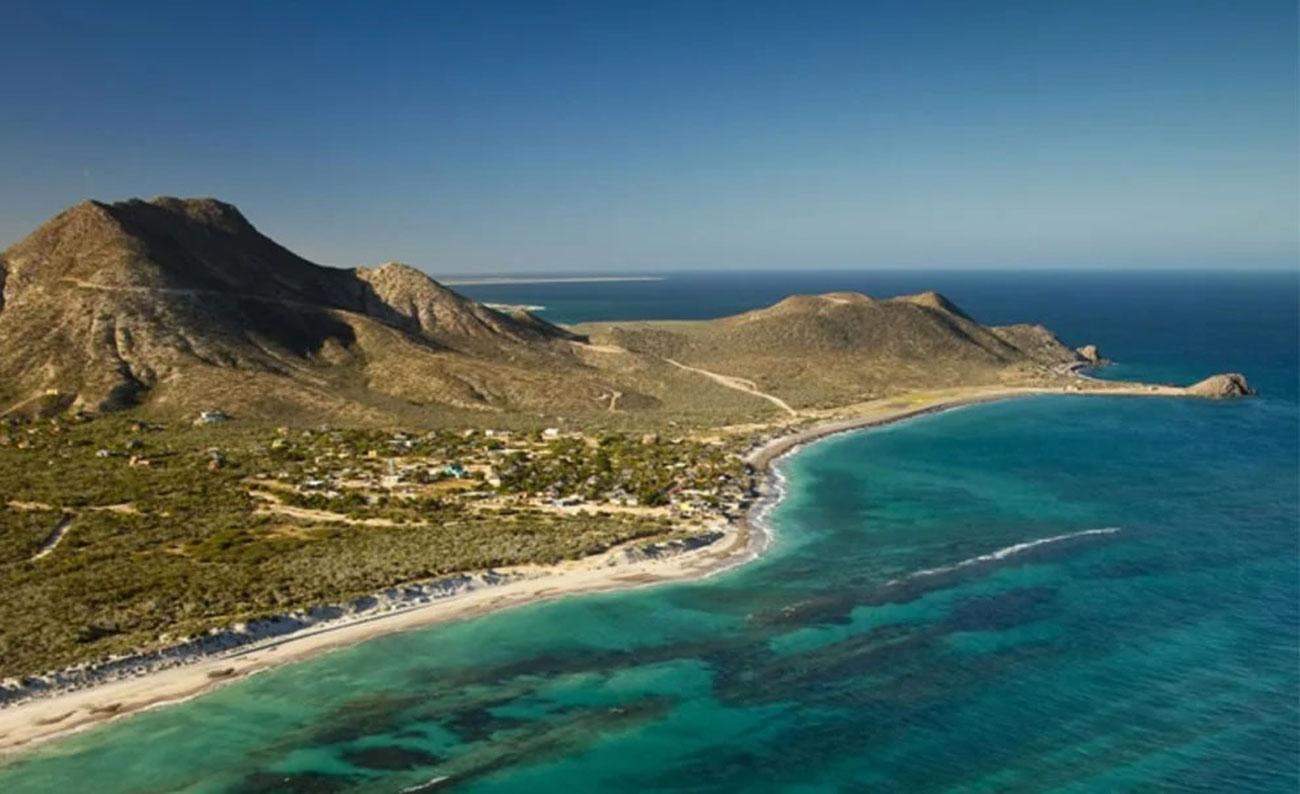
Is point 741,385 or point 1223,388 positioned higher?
point 741,385

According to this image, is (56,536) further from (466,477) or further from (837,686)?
(837,686)

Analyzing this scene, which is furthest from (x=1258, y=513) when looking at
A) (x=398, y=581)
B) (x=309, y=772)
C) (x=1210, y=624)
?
(x=309, y=772)

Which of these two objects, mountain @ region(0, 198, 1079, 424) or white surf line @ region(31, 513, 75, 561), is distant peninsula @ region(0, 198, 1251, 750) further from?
mountain @ region(0, 198, 1079, 424)

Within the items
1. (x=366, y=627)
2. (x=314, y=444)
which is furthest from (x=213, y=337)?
(x=366, y=627)

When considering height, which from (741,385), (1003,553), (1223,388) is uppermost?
(741,385)

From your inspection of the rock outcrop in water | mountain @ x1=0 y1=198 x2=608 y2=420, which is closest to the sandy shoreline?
mountain @ x1=0 y1=198 x2=608 y2=420

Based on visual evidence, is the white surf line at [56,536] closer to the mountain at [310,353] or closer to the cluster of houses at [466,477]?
the cluster of houses at [466,477]

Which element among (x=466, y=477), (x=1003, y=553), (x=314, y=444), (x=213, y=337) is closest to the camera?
(x=1003, y=553)
